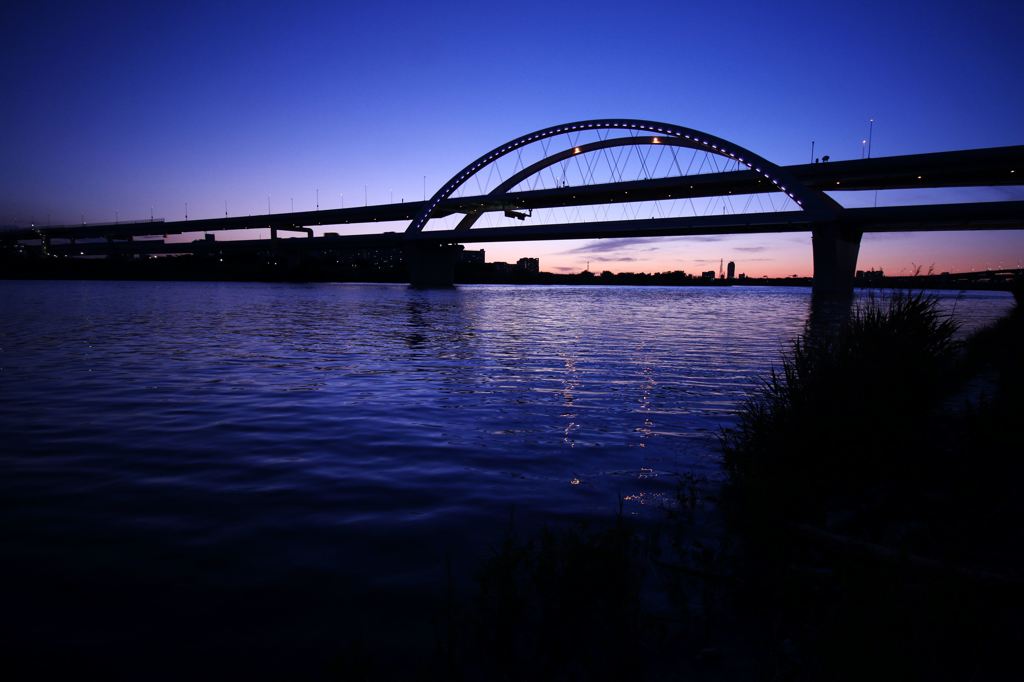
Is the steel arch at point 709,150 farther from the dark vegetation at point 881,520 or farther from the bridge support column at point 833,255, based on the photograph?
the dark vegetation at point 881,520

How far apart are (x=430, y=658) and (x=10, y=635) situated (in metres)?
2.30

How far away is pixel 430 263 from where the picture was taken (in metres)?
91.9

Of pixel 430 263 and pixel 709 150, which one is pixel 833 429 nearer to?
pixel 709 150

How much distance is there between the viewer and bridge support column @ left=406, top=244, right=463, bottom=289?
90.2 m

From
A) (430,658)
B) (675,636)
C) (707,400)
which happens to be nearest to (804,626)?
(675,636)

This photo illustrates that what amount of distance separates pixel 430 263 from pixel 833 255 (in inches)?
2212

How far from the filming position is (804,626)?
3.03 metres

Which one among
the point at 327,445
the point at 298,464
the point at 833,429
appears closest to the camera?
the point at 833,429

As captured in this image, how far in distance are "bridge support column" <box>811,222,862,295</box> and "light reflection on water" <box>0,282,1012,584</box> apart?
5459 centimetres

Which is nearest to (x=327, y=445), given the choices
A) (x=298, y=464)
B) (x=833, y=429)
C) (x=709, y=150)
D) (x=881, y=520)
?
(x=298, y=464)

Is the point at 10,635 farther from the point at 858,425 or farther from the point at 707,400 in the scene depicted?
the point at 707,400

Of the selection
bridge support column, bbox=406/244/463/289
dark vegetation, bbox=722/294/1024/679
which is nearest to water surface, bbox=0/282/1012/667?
dark vegetation, bbox=722/294/1024/679

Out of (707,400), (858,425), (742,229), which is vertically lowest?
(707,400)

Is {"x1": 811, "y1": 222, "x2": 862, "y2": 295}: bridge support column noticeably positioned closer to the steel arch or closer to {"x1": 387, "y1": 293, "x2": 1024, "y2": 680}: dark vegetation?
the steel arch
